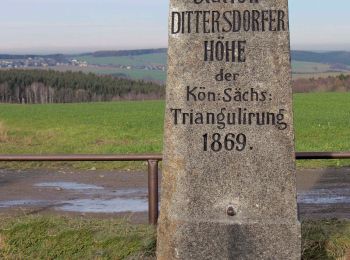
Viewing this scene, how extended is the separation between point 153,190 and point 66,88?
82.5 meters

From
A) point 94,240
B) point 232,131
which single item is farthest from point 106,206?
point 232,131

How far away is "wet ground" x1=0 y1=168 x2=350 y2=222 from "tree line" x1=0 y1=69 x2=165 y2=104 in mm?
71614

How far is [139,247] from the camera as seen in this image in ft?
23.7

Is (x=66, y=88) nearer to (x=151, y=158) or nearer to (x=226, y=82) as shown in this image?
(x=151, y=158)

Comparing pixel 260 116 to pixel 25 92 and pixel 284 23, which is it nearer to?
pixel 284 23

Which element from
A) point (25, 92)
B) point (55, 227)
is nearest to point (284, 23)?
point (55, 227)

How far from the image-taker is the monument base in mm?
6344

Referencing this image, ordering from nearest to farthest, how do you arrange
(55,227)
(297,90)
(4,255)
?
1. (4,255)
2. (55,227)
3. (297,90)

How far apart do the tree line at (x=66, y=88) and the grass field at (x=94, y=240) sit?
7916cm

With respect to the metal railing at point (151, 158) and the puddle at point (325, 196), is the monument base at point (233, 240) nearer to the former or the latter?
the metal railing at point (151, 158)

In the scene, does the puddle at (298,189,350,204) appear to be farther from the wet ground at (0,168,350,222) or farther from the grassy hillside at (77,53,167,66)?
the grassy hillside at (77,53,167,66)

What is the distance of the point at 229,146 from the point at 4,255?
2421mm

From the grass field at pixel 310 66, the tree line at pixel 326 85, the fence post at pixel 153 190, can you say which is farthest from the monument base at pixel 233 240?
the grass field at pixel 310 66

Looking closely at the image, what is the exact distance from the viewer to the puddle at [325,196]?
1156cm
